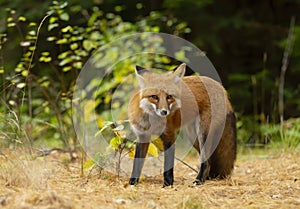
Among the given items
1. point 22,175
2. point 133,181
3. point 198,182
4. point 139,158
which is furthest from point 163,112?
point 22,175

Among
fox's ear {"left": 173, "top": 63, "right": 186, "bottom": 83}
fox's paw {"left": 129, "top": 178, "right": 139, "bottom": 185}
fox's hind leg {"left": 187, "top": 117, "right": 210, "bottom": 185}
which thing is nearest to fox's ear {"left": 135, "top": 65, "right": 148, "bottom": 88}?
fox's ear {"left": 173, "top": 63, "right": 186, "bottom": 83}

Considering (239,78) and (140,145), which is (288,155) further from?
(239,78)

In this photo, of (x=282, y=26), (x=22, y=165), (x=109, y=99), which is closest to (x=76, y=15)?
(x=109, y=99)

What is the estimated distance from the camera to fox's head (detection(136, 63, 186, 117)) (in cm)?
476

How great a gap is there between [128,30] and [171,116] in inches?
154

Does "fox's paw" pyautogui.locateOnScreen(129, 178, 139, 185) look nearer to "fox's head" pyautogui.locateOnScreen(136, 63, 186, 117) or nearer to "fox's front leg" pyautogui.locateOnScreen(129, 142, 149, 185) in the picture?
"fox's front leg" pyautogui.locateOnScreen(129, 142, 149, 185)

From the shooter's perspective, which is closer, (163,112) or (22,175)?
(22,175)

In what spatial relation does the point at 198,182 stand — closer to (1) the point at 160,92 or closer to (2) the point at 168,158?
(2) the point at 168,158

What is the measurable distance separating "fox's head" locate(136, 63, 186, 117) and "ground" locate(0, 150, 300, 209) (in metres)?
0.78

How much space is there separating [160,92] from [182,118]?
53 centimetres

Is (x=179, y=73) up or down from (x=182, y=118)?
up

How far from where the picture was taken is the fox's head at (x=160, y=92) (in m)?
4.76

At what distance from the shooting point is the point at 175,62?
9.48 metres

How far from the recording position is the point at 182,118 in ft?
17.0
